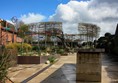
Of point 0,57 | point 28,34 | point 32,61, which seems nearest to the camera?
point 0,57

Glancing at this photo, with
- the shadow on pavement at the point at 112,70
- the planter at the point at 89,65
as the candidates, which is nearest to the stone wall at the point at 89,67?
the planter at the point at 89,65

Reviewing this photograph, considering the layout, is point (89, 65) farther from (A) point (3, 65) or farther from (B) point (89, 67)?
(A) point (3, 65)

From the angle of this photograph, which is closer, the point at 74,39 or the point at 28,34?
the point at 28,34

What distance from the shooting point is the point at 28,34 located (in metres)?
48.7

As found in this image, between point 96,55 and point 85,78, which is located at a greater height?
point 96,55

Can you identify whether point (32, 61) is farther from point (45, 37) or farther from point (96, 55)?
point (45, 37)

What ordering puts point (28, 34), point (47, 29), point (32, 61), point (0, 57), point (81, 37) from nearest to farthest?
point (0, 57) → point (32, 61) → point (28, 34) → point (47, 29) → point (81, 37)

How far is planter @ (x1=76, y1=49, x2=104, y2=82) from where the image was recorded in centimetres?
1197

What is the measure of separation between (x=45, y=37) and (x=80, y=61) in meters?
37.9

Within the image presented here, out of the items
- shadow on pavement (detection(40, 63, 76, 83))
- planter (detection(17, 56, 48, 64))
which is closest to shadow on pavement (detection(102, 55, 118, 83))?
shadow on pavement (detection(40, 63, 76, 83))

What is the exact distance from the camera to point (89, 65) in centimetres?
1202

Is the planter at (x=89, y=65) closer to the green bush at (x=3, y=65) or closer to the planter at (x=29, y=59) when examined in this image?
the green bush at (x=3, y=65)

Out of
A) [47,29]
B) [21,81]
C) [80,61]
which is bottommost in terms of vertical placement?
[21,81]

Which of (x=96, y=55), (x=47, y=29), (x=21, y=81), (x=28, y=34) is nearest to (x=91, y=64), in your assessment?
(x=96, y=55)
